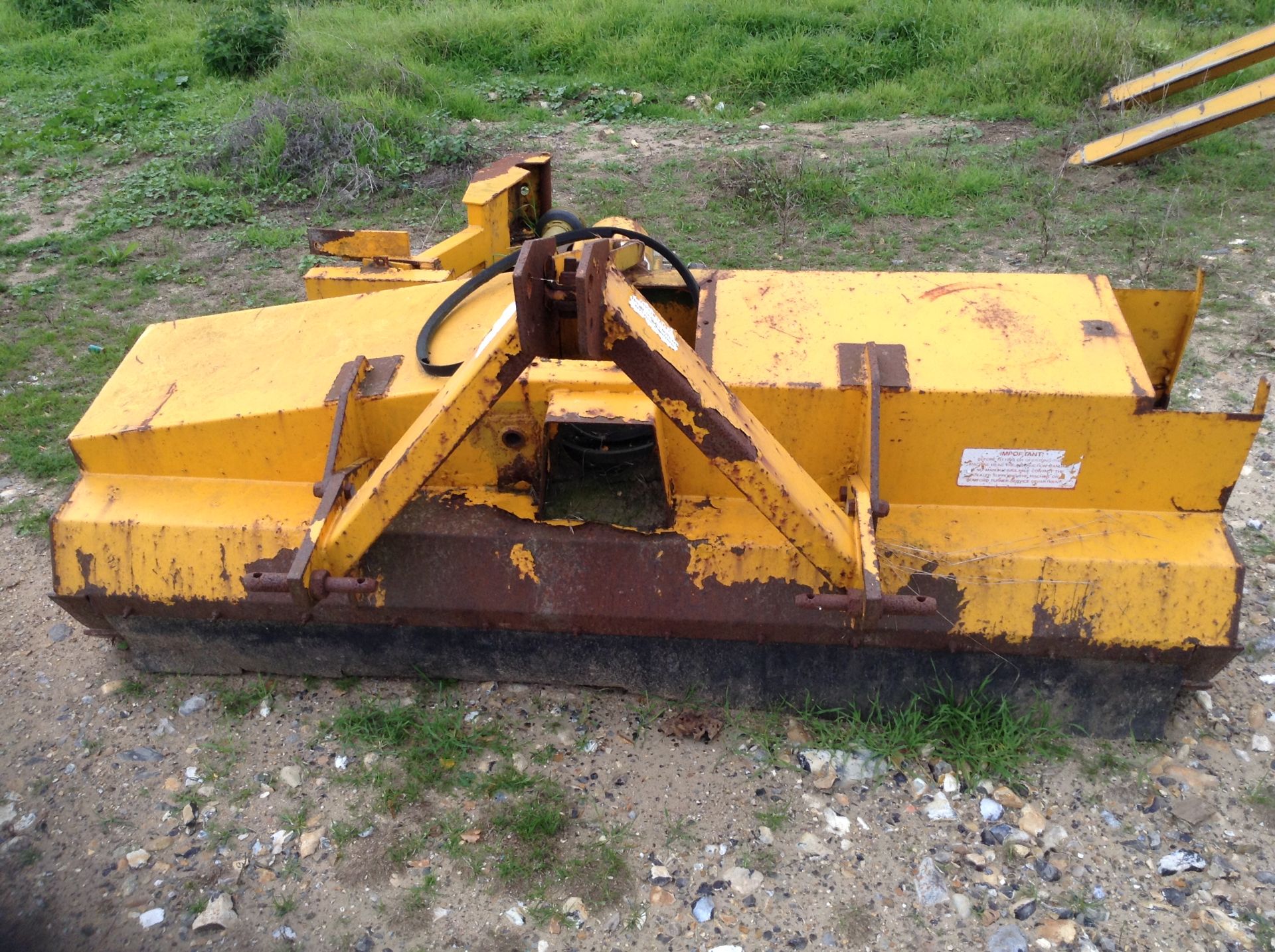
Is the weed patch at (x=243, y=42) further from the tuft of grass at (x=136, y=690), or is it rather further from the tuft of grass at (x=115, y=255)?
the tuft of grass at (x=136, y=690)

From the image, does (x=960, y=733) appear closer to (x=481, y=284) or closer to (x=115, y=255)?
(x=481, y=284)

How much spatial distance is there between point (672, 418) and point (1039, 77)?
23.0 ft

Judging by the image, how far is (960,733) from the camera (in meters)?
2.71

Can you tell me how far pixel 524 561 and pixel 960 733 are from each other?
1337 mm

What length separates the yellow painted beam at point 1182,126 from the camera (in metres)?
6.32

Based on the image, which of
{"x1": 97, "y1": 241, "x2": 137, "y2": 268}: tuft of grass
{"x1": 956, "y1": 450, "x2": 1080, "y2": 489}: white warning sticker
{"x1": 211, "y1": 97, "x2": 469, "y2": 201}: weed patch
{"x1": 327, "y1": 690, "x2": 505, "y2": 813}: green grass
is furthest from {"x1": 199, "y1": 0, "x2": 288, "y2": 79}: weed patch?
{"x1": 956, "y1": 450, "x2": 1080, "y2": 489}: white warning sticker

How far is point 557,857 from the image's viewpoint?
2.51m

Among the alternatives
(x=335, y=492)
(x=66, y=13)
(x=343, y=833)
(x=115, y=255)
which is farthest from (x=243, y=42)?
(x=343, y=833)

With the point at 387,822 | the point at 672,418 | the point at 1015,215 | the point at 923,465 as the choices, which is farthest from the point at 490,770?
the point at 1015,215

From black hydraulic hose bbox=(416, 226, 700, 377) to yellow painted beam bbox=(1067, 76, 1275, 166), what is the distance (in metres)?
4.98

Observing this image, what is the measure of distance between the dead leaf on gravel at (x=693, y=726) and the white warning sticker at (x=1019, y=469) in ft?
3.29

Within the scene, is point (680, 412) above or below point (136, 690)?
above

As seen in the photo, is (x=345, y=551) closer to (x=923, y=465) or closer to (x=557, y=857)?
(x=557, y=857)

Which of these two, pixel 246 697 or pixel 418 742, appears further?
pixel 246 697
